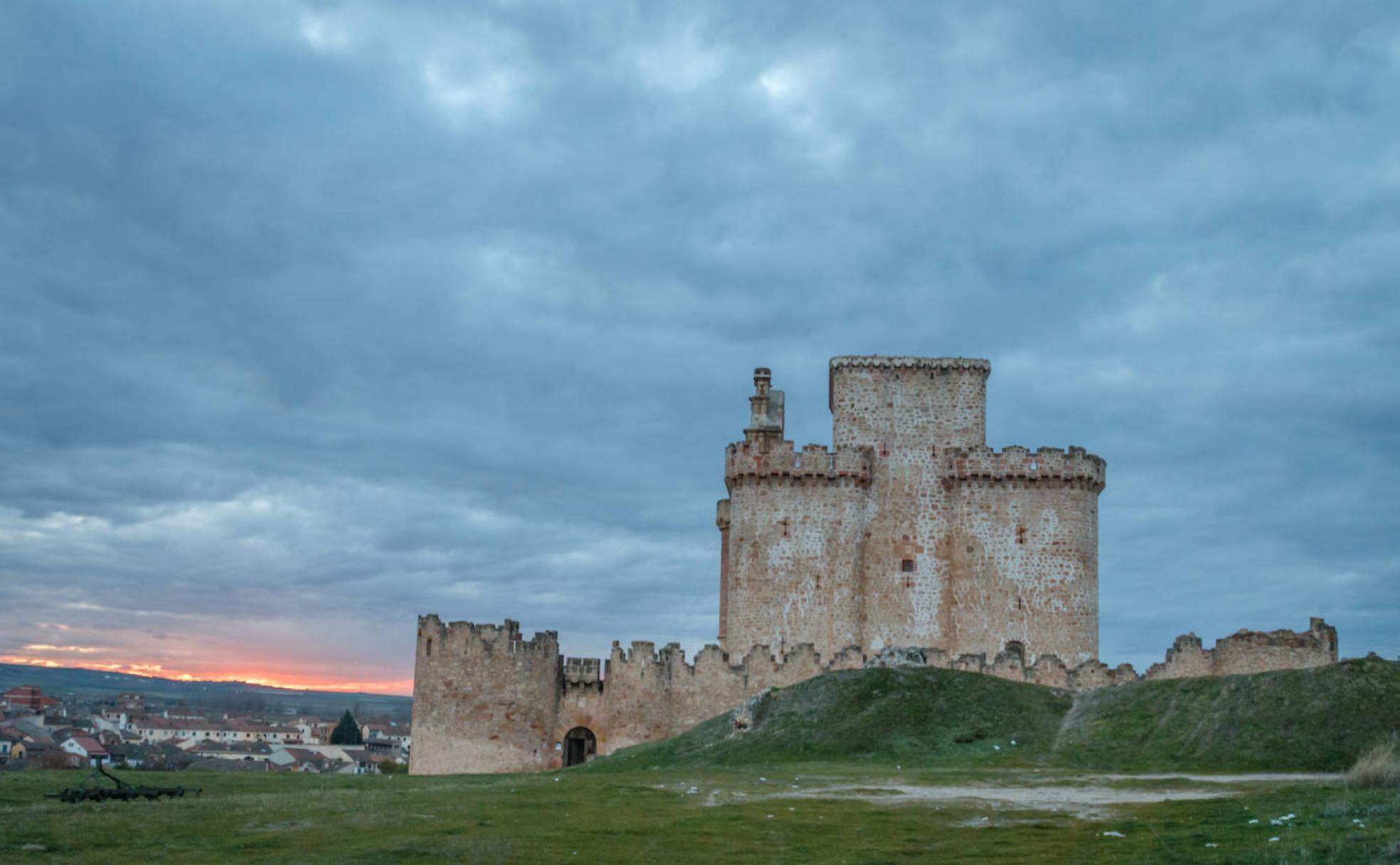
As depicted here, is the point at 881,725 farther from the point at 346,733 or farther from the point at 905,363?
the point at 346,733

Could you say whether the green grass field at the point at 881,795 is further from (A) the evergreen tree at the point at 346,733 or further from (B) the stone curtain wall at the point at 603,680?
(A) the evergreen tree at the point at 346,733

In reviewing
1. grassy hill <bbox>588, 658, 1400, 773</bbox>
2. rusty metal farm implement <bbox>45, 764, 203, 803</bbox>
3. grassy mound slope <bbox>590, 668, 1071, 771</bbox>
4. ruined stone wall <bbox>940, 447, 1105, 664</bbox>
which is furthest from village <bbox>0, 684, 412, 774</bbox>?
ruined stone wall <bbox>940, 447, 1105, 664</bbox>

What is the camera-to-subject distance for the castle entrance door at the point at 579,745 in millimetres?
45375

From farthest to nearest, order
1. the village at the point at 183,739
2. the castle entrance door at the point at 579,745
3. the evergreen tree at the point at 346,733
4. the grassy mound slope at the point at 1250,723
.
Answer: the evergreen tree at the point at 346,733 → the village at the point at 183,739 → the castle entrance door at the point at 579,745 → the grassy mound slope at the point at 1250,723

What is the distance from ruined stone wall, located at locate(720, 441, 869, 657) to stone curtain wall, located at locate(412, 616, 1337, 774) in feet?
8.64

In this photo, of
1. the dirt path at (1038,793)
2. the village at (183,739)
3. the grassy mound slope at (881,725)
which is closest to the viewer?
the dirt path at (1038,793)

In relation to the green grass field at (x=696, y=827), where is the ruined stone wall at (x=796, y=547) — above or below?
above

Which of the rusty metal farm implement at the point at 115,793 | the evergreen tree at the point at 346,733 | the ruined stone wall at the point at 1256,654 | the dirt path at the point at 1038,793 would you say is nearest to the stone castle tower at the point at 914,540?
the ruined stone wall at the point at 1256,654

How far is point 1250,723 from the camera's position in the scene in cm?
3209

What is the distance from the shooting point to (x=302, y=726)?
500 ft

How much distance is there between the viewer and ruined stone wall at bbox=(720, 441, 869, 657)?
47875 mm

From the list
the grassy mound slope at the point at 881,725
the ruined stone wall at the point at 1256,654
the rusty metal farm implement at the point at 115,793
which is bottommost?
the rusty metal farm implement at the point at 115,793

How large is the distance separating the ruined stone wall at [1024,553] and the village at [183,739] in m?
22.2

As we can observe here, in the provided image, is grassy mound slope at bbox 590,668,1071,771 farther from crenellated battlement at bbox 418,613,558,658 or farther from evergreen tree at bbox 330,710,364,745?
evergreen tree at bbox 330,710,364,745
